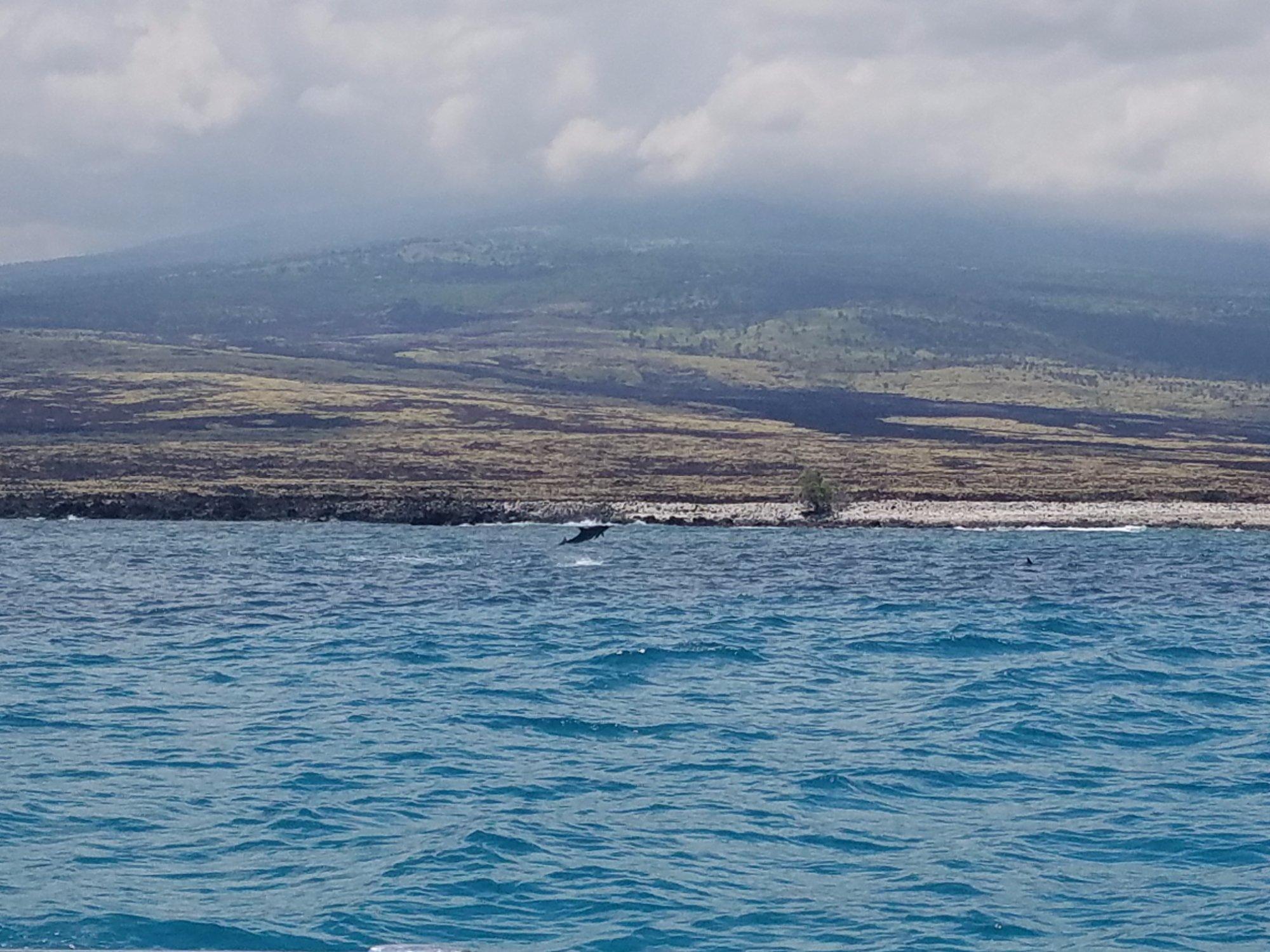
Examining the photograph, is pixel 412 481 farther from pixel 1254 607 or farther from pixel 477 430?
pixel 1254 607

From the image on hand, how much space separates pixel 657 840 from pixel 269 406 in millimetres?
103250

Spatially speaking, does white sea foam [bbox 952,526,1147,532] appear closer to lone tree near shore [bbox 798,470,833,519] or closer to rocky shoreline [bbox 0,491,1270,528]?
rocky shoreline [bbox 0,491,1270,528]

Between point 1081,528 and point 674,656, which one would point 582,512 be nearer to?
point 1081,528

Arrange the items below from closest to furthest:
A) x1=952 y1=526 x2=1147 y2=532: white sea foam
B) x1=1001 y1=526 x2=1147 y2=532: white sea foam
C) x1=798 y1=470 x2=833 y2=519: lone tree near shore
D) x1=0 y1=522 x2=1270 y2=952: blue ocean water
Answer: x1=0 y1=522 x2=1270 y2=952: blue ocean water < x1=952 y1=526 x2=1147 y2=532: white sea foam < x1=1001 y1=526 x2=1147 y2=532: white sea foam < x1=798 y1=470 x2=833 y2=519: lone tree near shore

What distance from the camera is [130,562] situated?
49219 mm

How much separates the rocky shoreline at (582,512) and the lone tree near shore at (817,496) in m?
0.60

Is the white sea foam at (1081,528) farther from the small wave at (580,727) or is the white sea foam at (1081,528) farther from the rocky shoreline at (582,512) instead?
the small wave at (580,727)

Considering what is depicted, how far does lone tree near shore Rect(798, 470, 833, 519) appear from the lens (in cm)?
6856

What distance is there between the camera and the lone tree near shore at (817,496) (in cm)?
6856

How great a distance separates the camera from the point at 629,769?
21.2 m

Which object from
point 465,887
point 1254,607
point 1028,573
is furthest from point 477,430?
point 465,887

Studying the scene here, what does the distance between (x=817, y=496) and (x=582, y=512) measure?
10.7 m

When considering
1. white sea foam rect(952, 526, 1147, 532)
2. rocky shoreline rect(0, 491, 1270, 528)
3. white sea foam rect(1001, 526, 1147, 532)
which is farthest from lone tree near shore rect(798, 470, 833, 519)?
white sea foam rect(1001, 526, 1147, 532)

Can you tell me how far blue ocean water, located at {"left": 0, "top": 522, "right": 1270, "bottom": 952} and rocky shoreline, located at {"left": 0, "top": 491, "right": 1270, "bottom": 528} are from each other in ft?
77.9
